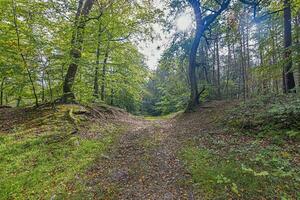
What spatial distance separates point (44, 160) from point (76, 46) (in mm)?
5372

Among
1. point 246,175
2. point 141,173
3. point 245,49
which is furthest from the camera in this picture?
point 245,49

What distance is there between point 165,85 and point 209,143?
84.2 feet

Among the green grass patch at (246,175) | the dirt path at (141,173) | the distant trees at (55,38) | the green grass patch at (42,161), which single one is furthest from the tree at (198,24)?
the green grass patch at (246,175)

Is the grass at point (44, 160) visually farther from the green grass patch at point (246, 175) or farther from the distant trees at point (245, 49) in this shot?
the distant trees at point (245, 49)

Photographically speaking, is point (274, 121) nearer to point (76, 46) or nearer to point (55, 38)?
point (76, 46)

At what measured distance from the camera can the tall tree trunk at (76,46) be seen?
8.71 metres

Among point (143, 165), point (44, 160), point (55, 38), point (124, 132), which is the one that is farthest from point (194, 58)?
point (44, 160)

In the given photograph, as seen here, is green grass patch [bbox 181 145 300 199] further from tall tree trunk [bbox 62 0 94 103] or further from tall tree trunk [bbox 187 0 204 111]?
tall tree trunk [bbox 187 0 204 111]

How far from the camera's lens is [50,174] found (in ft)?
15.4

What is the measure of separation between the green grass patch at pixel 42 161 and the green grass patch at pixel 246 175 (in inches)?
118

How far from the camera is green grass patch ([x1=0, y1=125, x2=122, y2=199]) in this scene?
160 inches

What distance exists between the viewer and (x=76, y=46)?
28.5 feet

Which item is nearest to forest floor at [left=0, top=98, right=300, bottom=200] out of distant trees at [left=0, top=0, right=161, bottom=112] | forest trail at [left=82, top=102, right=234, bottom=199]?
forest trail at [left=82, top=102, right=234, bottom=199]

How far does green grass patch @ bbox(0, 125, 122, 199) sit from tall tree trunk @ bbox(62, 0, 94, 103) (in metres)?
3.61
